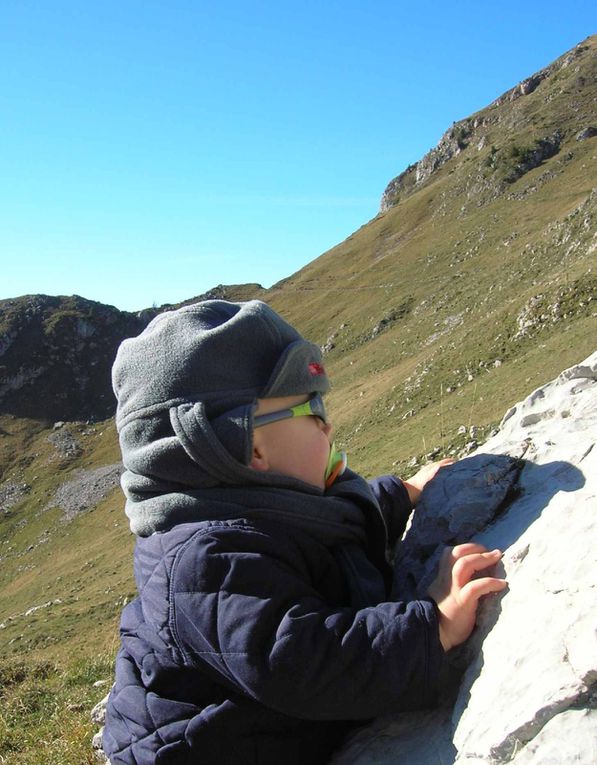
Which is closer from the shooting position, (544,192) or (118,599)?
(118,599)

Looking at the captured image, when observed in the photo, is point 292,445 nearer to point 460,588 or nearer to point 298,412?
point 298,412

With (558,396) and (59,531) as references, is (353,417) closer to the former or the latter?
(558,396)

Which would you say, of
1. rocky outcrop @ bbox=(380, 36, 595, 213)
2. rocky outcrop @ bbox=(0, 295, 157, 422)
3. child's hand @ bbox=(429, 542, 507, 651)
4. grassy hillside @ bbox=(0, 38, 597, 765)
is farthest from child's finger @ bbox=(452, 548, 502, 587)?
rocky outcrop @ bbox=(0, 295, 157, 422)

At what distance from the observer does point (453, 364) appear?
26.8m

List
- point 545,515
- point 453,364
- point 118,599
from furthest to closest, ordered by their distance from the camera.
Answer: point 453,364 → point 118,599 → point 545,515

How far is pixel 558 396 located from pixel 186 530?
3.06 metres

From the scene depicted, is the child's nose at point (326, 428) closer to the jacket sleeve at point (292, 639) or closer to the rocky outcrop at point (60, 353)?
the jacket sleeve at point (292, 639)

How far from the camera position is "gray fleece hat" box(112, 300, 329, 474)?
2707mm

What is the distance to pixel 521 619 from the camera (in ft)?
7.74

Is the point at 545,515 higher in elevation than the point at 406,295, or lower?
lower

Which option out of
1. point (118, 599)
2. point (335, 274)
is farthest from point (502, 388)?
point (335, 274)

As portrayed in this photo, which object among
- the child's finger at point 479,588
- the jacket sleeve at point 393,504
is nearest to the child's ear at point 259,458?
the child's finger at point 479,588

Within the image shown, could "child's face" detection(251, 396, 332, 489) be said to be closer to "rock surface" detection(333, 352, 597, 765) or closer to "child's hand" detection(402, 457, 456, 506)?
"rock surface" detection(333, 352, 597, 765)

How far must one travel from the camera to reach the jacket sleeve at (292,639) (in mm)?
2277
